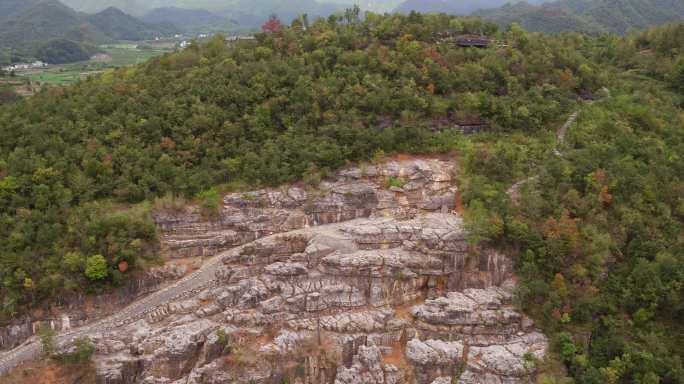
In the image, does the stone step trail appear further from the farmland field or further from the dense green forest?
the farmland field

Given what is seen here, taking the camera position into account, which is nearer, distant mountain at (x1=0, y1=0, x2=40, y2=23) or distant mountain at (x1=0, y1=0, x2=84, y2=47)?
distant mountain at (x1=0, y1=0, x2=84, y2=47)

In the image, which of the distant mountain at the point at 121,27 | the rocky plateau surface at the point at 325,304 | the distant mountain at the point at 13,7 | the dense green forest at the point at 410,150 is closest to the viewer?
the rocky plateau surface at the point at 325,304

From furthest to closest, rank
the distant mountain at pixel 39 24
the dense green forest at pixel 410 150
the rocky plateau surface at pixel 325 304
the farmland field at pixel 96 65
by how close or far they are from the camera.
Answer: the distant mountain at pixel 39 24 < the farmland field at pixel 96 65 < the dense green forest at pixel 410 150 < the rocky plateau surface at pixel 325 304

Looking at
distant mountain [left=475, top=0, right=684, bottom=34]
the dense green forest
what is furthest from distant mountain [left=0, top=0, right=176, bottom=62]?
distant mountain [left=475, top=0, right=684, bottom=34]

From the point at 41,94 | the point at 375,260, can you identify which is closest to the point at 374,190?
the point at 375,260

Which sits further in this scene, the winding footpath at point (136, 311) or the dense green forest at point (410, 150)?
the dense green forest at point (410, 150)

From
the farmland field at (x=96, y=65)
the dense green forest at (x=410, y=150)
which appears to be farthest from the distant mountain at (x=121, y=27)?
the dense green forest at (x=410, y=150)

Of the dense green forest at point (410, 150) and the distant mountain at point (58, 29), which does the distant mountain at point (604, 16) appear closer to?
the dense green forest at point (410, 150)
